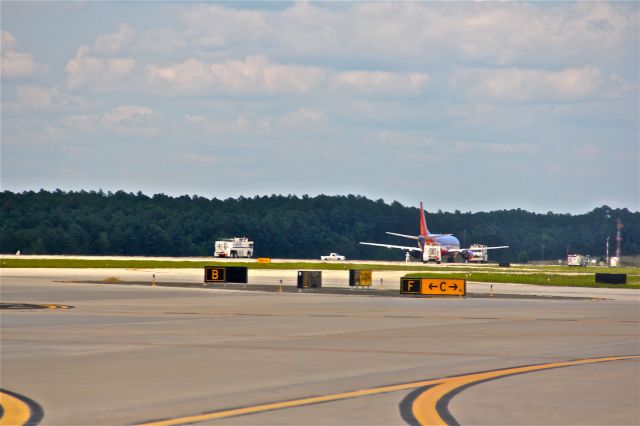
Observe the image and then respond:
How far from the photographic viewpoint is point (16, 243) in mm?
179250

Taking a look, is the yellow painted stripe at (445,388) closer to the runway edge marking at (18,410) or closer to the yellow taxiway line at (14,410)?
the runway edge marking at (18,410)

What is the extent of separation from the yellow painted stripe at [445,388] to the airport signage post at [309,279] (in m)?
44.0

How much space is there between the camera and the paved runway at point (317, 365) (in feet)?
57.0

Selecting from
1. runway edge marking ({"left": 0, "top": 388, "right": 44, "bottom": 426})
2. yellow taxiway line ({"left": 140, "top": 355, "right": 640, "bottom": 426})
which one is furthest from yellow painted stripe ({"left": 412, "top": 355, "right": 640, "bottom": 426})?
runway edge marking ({"left": 0, "top": 388, "right": 44, "bottom": 426})

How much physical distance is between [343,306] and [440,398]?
3236 centimetres

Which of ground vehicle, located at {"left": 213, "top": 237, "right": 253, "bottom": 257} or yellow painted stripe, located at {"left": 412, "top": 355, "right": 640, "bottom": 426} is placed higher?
ground vehicle, located at {"left": 213, "top": 237, "right": 253, "bottom": 257}

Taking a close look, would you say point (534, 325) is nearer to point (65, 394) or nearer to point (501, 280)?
point (65, 394)

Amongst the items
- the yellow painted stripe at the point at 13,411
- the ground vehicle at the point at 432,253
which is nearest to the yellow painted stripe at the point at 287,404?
the yellow painted stripe at the point at 13,411

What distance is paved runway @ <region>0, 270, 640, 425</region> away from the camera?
57.0 ft

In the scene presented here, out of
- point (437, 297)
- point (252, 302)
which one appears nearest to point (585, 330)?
point (252, 302)

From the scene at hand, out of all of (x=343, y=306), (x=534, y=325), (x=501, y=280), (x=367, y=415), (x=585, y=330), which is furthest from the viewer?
(x=501, y=280)

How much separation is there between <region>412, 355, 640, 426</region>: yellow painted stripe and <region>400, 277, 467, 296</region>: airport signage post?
37.7m

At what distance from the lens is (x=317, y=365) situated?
2433 centimetres

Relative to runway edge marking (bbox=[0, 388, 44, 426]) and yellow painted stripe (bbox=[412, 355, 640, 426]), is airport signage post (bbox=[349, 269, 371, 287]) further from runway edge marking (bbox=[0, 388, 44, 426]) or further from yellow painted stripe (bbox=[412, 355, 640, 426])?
runway edge marking (bbox=[0, 388, 44, 426])
